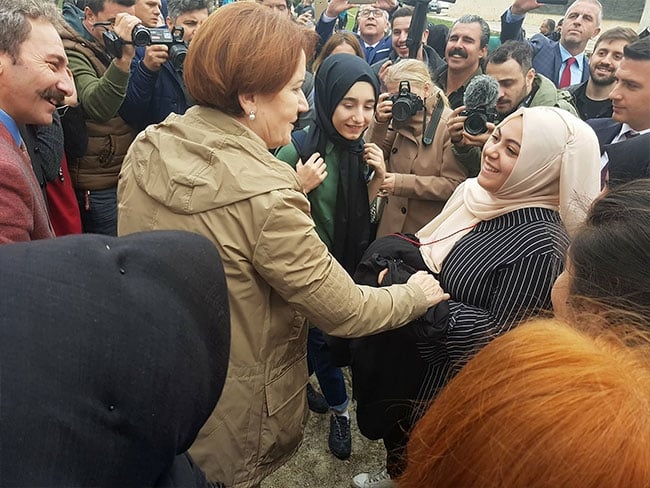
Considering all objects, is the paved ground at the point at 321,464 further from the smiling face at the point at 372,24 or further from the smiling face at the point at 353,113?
the smiling face at the point at 372,24

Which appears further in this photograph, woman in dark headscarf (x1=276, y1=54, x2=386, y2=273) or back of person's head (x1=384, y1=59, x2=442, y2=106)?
back of person's head (x1=384, y1=59, x2=442, y2=106)

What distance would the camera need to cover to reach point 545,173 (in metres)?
1.59

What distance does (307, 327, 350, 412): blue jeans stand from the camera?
2.40m

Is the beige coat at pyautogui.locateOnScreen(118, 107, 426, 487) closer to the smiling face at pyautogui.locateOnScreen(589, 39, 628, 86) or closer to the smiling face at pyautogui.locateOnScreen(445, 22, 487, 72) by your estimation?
the smiling face at pyautogui.locateOnScreen(445, 22, 487, 72)

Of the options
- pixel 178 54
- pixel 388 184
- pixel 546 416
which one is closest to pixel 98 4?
pixel 178 54

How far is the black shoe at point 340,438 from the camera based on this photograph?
242 cm

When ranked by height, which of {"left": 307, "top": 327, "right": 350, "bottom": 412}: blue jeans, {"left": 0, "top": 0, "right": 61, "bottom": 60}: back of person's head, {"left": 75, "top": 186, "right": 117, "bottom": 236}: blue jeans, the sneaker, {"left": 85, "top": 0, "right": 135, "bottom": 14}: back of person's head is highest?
{"left": 0, "top": 0, "right": 61, "bottom": 60}: back of person's head

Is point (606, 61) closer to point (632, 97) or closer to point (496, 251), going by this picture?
point (632, 97)

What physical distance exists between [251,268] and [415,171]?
5.28 feet

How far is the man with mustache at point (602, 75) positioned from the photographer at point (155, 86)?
9.75ft

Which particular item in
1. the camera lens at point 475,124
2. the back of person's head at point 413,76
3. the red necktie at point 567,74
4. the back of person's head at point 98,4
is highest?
the back of person's head at point 98,4

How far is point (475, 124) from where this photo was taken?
7.66 feet

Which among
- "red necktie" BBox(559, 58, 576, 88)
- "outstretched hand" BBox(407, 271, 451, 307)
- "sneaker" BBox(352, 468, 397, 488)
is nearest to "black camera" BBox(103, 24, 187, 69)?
"outstretched hand" BBox(407, 271, 451, 307)

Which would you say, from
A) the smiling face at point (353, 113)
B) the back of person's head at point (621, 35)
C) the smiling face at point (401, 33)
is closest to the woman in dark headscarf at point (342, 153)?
the smiling face at point (353, 113)
